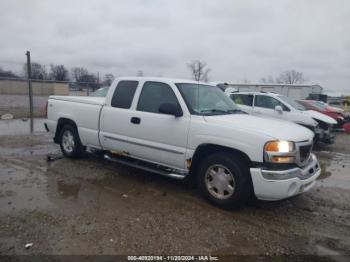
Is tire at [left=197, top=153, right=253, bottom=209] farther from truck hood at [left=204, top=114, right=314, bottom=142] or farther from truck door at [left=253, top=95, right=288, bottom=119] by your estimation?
truck door at [left=253, top=95, right=288, bottom=119]

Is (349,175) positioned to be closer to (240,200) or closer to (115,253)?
(240,200)

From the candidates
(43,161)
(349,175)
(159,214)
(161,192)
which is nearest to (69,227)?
(159,214)

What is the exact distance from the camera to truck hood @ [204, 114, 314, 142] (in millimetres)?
3955

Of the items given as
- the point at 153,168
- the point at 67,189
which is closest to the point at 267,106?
the point at 153,168

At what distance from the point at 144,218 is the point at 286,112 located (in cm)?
780

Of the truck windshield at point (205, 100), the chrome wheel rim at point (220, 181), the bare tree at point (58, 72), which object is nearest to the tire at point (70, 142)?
the truck windshield at point (205, 100)

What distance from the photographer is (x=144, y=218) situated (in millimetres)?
3951

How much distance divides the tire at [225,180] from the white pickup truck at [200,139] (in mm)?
Answer: 14

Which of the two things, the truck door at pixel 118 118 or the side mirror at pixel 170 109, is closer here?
the side mirror at pixel 170 109

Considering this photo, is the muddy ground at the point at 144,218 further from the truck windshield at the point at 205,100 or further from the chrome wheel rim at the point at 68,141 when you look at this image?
the truck windshield at the point at 205,100

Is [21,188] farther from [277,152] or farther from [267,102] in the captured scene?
[267,102]

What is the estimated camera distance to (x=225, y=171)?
4.25 metres

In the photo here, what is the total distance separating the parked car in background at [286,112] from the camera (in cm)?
972

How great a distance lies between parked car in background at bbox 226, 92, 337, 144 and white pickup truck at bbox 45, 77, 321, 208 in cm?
501
